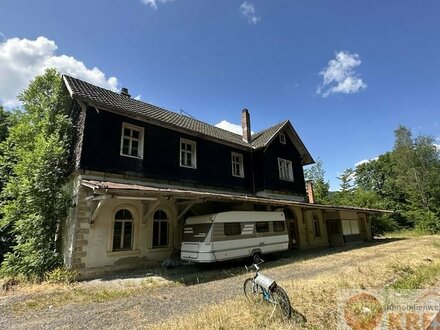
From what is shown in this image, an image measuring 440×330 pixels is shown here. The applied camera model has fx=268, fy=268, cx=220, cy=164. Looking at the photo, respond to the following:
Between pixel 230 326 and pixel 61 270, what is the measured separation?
777cm

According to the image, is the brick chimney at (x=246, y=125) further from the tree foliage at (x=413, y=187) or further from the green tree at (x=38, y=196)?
the tree foliage at (x=413, y=187)

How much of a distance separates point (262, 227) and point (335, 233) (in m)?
12.0

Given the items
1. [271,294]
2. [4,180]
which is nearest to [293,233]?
[271,294]

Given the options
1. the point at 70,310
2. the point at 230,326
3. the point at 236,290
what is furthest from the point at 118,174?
the point at 230,326

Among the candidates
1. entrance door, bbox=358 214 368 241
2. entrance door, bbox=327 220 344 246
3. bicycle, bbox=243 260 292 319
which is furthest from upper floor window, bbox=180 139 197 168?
entrance door, bbox=358 214 368 241

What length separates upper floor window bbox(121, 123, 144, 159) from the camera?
1259 centimetres

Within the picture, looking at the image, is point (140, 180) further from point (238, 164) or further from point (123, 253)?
point (238, 164)

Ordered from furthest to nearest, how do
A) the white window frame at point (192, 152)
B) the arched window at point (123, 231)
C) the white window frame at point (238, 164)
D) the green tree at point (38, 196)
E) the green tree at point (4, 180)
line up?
the white window frame at point (238, 164), the green tree at point (4, 180), the white window frame at point (192, 152), the arched window at point (123, 231), the green tree at point (38, 196)

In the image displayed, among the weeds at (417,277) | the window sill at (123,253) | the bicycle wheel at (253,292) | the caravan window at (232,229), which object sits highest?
the caravan window at (232,229)

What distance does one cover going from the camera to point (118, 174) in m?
11.9

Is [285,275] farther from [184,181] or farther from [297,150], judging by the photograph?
[297,150]

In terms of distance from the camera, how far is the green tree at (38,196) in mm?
10594

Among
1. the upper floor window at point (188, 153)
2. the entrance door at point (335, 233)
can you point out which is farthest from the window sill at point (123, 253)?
the entrance door at point (335, 233)

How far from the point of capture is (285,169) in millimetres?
21000
